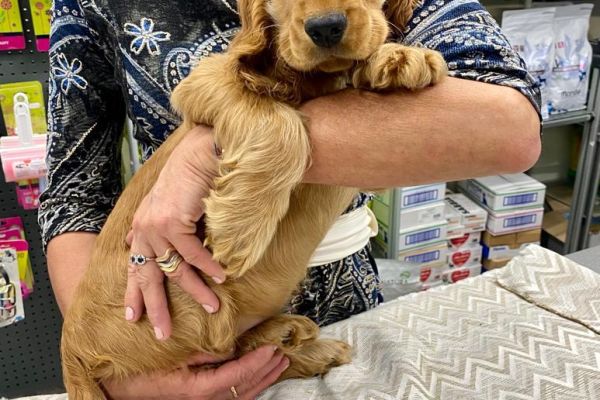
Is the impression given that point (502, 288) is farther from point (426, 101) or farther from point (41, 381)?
point (41, 381)

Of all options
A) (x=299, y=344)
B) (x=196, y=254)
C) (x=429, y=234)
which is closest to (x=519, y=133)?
(x=196, y=254)

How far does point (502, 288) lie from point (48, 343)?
74.0 inches

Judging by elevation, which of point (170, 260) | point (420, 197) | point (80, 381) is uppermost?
point (170, 260)

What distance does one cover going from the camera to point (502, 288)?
1.36m

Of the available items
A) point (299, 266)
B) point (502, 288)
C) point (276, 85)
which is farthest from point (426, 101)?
point (502, 288)

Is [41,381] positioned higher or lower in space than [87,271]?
lower

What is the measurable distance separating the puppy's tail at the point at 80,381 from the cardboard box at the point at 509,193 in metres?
2.18

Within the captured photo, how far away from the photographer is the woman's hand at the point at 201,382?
3.02 feet

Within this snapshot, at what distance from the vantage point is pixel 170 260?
825mm

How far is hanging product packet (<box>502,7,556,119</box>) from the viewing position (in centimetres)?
244

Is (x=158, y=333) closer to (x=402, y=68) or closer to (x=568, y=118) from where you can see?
(x=402, y=68)

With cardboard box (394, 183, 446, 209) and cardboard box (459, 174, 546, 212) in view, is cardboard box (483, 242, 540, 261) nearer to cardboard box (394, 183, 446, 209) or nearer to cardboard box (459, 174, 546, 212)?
cardboard box (459, 174, 546, 212)

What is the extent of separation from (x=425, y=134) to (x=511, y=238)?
2.28 metres

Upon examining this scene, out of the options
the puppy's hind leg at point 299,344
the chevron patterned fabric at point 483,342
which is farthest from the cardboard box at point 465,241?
the puppy's hind leg at point 299,344
